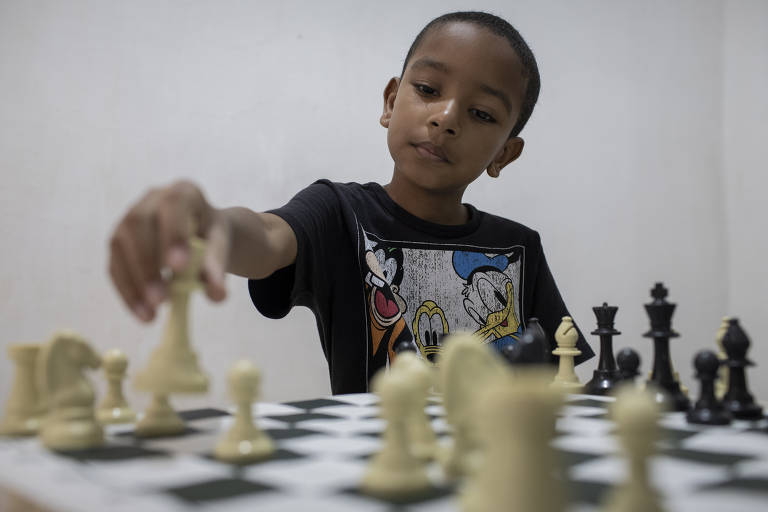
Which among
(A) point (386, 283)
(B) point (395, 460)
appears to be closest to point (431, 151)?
(A) point (386, 283)

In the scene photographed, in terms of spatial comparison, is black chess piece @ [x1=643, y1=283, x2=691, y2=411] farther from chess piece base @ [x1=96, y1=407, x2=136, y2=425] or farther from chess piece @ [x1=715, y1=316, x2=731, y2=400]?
chess piece base @ [x1=96, y1=407, x2=136, y2=425]

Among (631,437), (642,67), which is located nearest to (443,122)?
(631,437)

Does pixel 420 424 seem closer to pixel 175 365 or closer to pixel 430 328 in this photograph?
pixel 175 365

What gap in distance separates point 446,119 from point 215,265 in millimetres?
932

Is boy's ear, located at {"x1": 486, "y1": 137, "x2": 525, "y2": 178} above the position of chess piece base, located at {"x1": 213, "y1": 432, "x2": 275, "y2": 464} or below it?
above

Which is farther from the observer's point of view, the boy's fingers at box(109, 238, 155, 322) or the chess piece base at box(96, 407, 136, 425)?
the chess piece base at box(96, 407, 136, 425)

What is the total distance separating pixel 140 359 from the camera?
2078mm

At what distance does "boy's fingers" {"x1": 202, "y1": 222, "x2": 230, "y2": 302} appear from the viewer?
0.71 metres

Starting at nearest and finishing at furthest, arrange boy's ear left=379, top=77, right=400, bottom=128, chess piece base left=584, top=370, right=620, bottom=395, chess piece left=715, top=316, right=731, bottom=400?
1. chess piece left=715, top=316, right=731, bottom=400
2. chess piece base left=584, top=370, right=620, bottom=395
3. boy's ear left=379, top=77, right=400, bottom=128

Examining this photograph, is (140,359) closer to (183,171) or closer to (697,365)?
(183,171)

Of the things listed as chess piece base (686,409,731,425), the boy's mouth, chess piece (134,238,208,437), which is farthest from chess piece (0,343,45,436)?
the boy's mouth

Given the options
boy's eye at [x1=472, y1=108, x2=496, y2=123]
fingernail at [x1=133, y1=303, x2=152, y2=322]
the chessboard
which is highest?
boy's eye at [x1=472, y1=108, x2=496, y2=123]

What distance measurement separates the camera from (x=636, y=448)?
0.49 metres

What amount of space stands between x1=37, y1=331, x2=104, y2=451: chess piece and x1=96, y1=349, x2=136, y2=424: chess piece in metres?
0.10
